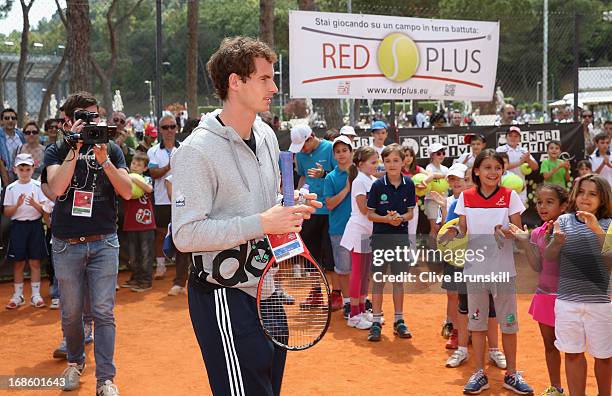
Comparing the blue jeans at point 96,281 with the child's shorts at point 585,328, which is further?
the blue jeans at point 96,281

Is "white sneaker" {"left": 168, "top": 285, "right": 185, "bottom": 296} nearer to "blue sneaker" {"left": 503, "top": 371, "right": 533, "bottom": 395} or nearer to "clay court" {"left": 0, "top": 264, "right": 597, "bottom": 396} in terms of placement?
"clay court" {"left": 0, "top": 264, "right": 597, "bottom": 396}

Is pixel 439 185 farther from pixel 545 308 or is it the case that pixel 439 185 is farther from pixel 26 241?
pixel 26 241

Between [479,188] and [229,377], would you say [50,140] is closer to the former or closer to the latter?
[479,188]

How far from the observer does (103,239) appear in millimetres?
5316

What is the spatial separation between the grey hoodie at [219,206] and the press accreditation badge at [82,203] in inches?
102

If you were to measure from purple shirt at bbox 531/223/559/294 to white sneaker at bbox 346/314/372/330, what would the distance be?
106 inches

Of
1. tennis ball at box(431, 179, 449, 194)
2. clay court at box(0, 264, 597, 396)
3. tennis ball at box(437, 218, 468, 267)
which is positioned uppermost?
tennis ball at box(431, 179, 449, 194)

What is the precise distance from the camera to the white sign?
11.1 m

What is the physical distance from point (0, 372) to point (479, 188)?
14.4ft

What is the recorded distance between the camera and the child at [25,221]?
29.1ft

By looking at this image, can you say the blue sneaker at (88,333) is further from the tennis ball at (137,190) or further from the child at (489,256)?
the child at (489,256)

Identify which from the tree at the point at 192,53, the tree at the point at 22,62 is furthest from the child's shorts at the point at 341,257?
the tree at the point at 22,62

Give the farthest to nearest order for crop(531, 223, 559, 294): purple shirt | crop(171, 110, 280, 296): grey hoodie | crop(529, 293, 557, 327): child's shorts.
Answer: crop(529, 293, 557, 327): child's shorts → crop(531, 223, 559, 294): purple shirt → crop(171, 110, 280, 296): grey hoodie

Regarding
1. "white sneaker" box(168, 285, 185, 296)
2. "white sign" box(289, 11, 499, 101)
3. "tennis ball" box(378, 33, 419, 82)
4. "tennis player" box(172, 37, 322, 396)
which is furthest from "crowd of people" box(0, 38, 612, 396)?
"tennis ball" box(378, 33, 419, 82)
